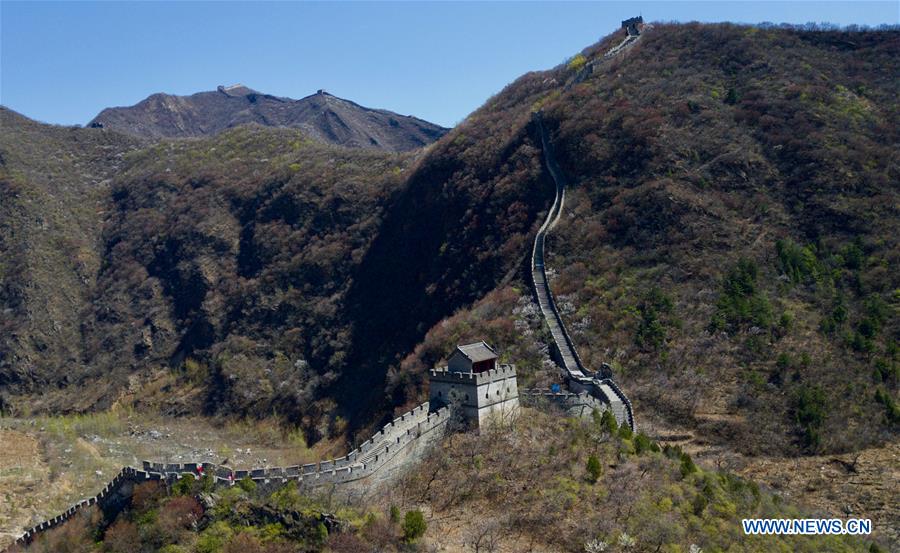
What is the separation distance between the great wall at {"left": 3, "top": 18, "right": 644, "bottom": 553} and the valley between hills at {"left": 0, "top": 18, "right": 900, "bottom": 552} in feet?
2.90

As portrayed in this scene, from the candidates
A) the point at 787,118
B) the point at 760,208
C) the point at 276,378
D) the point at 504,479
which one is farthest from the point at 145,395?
the point at 787,118

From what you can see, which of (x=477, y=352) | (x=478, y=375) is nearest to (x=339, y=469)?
(x=478, y=375)

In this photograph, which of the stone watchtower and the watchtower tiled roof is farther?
the watchtower tiled roof

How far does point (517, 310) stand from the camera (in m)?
57.7

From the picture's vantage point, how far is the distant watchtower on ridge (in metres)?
104

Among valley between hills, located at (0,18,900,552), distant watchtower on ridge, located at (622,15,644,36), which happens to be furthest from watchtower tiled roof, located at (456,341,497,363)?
distant watchtower on ridge, located at (622,15,644,36)

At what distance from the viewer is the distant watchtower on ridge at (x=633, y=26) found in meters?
104

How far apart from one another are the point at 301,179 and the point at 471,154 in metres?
28.6

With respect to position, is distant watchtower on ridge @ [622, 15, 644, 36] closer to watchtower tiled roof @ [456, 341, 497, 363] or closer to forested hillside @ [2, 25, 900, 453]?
forested hillside @ [2, 25, 900, 453]

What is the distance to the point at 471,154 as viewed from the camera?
3406 inches

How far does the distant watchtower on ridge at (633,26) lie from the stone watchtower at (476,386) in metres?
78.6

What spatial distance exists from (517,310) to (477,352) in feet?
65.1

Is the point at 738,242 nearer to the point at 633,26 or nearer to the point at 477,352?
the point at 477,352

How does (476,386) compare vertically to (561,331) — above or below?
below
